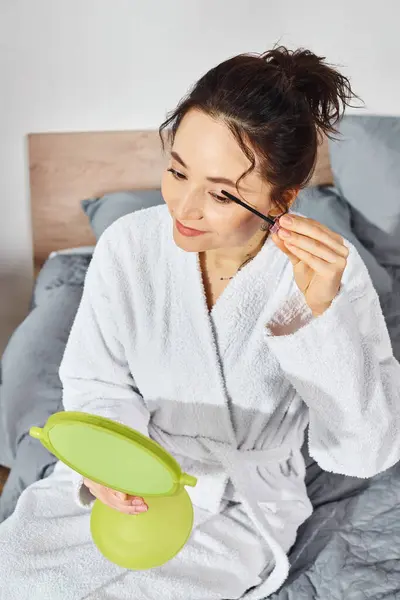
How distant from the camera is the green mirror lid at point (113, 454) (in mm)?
734

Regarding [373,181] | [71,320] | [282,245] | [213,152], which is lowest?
[71,320]

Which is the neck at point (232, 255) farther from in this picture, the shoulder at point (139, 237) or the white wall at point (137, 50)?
the white wall at point (137, 50)

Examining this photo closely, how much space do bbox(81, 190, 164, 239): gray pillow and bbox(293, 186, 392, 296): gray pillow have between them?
0.40 m

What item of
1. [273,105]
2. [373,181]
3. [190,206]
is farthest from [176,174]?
[373,181]

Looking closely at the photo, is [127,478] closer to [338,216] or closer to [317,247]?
[317,247]

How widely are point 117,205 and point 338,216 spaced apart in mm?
604

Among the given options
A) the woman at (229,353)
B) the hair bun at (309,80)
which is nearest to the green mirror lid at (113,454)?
the woman at (229,353)

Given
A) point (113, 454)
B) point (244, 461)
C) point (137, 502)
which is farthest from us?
point (244, 461)

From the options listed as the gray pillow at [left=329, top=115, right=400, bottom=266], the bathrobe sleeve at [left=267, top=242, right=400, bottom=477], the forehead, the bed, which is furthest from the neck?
the gray pillow at [left=329, top=115, right=400, bottom=266]

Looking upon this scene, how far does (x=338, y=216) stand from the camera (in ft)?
5.85

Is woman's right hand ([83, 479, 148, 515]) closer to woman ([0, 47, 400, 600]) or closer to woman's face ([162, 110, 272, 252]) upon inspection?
woman ([0, 47, 400, 600])

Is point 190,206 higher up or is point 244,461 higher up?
point 190,206

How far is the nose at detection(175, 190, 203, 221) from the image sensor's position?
852 mm

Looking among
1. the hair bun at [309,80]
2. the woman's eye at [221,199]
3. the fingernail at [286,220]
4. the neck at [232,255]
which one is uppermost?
the hair bun at [309,80]
